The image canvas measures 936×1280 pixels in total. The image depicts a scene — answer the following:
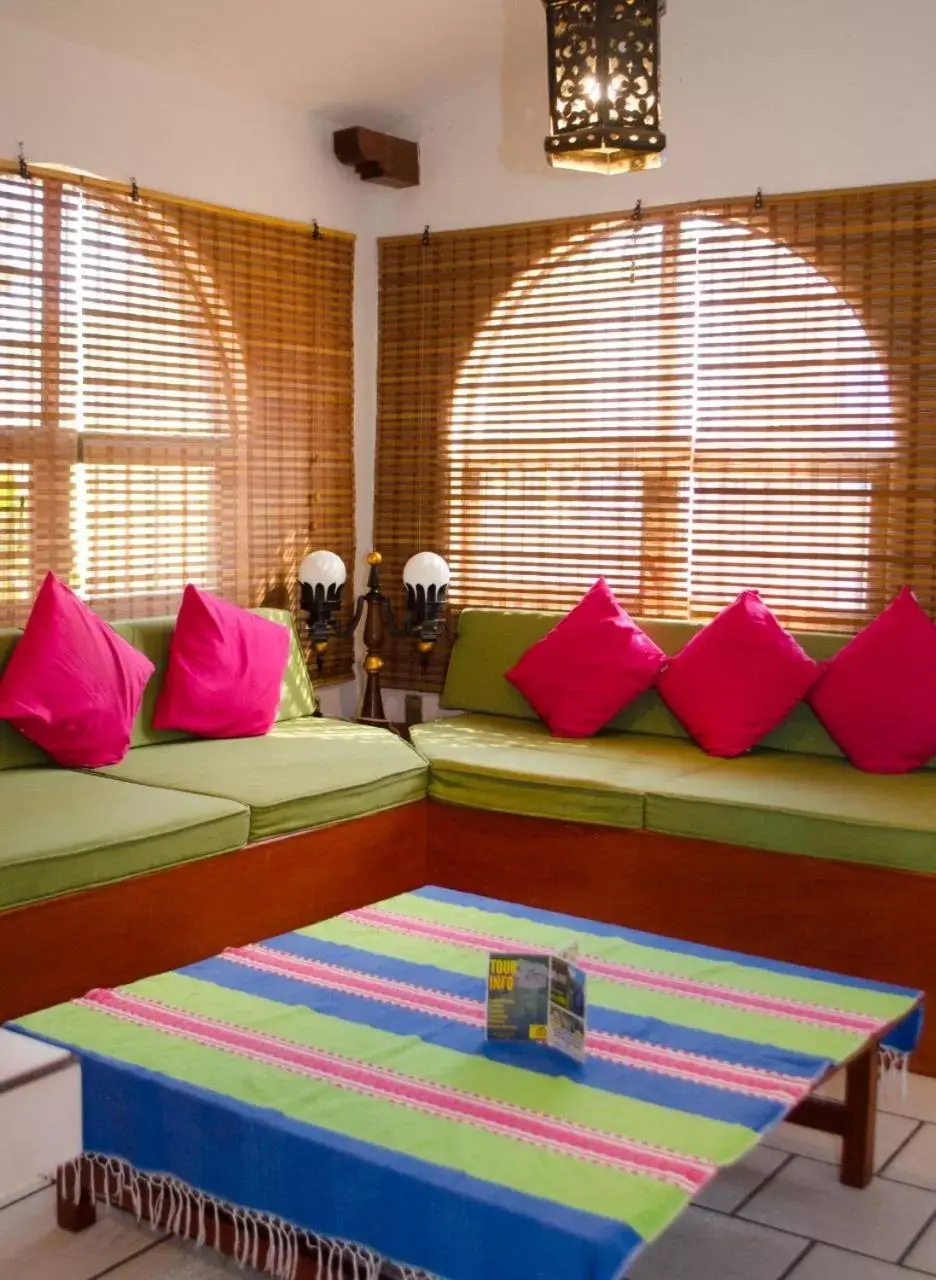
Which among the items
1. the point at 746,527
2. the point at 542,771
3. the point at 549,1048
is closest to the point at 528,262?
the point at 746,527

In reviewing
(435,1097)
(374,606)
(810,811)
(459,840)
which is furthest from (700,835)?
(374,606)

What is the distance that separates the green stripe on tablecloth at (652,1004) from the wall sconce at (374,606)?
2112mm

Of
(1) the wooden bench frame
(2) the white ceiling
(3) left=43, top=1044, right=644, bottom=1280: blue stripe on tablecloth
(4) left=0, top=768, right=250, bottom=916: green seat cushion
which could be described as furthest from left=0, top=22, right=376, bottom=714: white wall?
(3) left=43, top=1044, right=644, bottom=1280: blue stripe on tablecloth

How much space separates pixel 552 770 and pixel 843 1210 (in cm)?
159

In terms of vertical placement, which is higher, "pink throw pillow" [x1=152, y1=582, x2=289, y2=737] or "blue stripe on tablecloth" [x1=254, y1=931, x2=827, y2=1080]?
"pink throw pillow" [x1=152, y1=582, x2=289, y2=737]

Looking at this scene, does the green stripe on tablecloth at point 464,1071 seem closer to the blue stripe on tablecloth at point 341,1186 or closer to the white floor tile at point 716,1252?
the blue stripe on tablecloth at point 341,1186

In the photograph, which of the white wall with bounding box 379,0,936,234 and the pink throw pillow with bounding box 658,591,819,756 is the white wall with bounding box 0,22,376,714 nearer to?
the white wall with bounding box 379,0,936,234

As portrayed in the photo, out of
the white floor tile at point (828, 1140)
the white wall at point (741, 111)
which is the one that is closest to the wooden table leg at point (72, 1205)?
the white floor tile at point (828, 1140)

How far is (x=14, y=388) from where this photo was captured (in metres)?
4.18

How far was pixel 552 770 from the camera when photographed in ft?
13.2

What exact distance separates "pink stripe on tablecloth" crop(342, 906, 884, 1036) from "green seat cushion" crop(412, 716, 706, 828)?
2.96 ft

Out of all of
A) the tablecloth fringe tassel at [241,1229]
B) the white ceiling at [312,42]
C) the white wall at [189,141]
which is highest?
the white ceiling at [312,42]

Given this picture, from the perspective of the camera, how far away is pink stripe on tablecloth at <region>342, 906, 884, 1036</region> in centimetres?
260

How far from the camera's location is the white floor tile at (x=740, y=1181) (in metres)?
2.67
